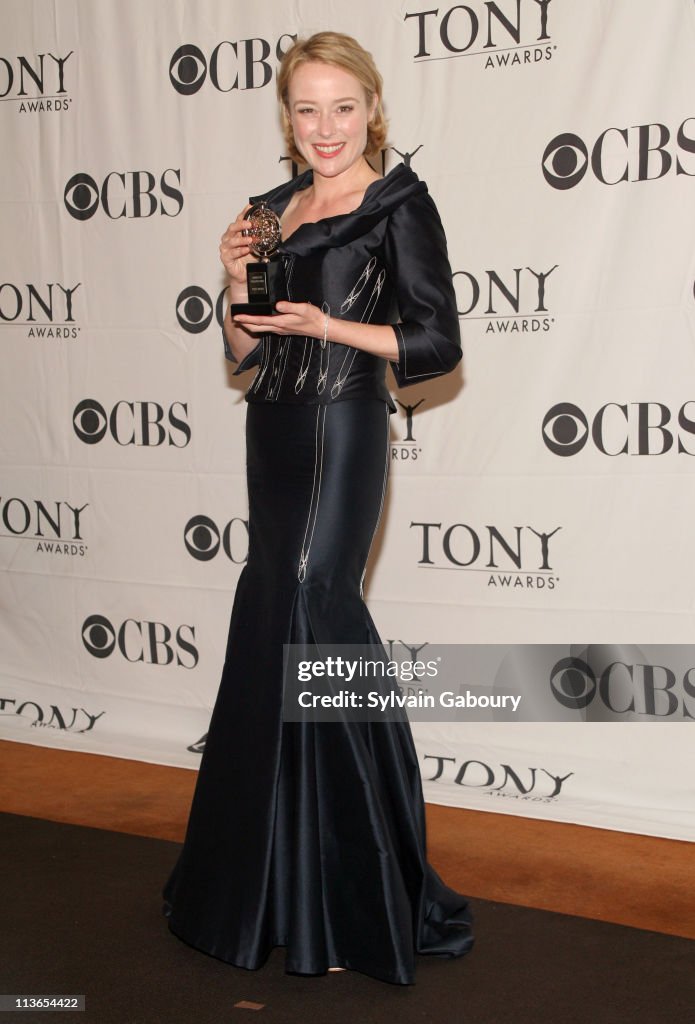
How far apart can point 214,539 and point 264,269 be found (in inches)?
63.8

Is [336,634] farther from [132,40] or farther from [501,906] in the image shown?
[132,40]

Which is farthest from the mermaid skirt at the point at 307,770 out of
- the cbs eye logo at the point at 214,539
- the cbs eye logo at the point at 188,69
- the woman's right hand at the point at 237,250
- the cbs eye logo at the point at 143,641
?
the cbs eye logo at the point at 188,69

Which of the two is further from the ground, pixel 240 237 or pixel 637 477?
pixel 240 237

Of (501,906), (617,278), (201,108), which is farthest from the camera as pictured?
(201,108)

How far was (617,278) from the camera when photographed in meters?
3.00

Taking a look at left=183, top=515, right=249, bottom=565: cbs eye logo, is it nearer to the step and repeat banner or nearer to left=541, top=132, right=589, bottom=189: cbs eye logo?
the step and repeat banner

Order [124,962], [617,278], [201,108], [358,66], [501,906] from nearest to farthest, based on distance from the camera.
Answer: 1. [358,66]
2. [124,962]
3. [501,906]
4. [617,278]
5. [201,108]

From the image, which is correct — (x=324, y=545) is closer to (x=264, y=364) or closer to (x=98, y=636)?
(x=264, y=364)

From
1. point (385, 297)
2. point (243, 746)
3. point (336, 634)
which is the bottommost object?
point (243, 746)

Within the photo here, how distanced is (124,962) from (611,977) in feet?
3.17

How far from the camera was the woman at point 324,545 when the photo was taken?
2.12 m

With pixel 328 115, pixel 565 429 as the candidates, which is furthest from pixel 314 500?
pixel 565 429

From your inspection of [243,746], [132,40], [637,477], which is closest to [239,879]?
[243,746]

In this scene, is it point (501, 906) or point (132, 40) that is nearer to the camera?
point (501, 906)
